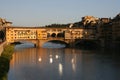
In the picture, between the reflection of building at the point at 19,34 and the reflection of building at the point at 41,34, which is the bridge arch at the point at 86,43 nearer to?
the reflection of building at the point at 41,34

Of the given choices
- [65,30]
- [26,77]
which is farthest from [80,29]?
[26,77]

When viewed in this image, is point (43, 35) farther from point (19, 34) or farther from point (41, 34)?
point (19, 34)

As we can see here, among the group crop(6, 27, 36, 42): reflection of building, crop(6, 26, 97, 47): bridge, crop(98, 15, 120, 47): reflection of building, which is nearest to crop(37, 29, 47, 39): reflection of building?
crop(6, 26, 97, 47): bridge

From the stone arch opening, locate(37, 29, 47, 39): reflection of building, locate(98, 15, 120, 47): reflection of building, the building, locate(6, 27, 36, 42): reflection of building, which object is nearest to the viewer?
the building

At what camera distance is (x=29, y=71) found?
35.3 meters

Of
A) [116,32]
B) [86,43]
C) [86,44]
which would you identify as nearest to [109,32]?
[116,32]

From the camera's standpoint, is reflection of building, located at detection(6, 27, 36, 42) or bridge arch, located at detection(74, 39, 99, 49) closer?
reflection of building, located at detection(6, 27, 36, 42)

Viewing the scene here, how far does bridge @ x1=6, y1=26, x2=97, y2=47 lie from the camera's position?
77.8 metres

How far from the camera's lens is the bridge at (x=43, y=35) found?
7781 centimetres

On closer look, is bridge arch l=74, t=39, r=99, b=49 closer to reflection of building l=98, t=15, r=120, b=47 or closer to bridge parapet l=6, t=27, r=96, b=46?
bridge parapet l=6, t=27, r=96, b=46

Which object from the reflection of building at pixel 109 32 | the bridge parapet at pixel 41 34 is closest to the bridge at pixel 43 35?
the bridge parapet at pixel 41 34

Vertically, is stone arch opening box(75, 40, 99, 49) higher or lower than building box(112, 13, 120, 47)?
lower

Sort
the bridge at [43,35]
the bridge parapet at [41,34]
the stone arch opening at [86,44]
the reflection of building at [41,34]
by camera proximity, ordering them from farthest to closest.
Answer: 1. the stone arch opening at [86,44]
2. the reflection of building at [41,34]
3. the bridge parapet at [41,34]
4. the bridge at [43,35]

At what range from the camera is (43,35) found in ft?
265
